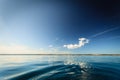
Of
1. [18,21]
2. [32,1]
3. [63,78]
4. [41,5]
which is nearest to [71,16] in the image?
[41,5]

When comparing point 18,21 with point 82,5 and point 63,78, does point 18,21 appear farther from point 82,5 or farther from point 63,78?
point 63,78

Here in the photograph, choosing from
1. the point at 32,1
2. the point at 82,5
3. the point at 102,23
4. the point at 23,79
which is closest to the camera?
the point at 23,79

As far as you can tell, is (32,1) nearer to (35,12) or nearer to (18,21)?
(35,12)

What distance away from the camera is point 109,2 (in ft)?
26.4

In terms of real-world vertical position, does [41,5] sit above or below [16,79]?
above

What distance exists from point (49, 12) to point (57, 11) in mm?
490

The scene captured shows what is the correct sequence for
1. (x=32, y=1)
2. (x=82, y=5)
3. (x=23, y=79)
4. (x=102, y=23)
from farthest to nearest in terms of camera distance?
1. (x=102, y=23)
2. (x=82, y=5)
3. (x=32, y=1)
4. (x=23, y=79)

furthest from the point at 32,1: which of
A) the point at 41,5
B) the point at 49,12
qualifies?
the point at 49,12

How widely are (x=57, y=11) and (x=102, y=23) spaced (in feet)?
10.1

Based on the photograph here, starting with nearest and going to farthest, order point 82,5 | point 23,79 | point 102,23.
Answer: point 23,79, point 82,5, point 102,23

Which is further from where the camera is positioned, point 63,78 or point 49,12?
point 49,12

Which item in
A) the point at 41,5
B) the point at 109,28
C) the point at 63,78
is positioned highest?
the point at 41,5

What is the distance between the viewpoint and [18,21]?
26.0ft

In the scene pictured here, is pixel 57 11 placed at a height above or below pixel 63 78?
above
